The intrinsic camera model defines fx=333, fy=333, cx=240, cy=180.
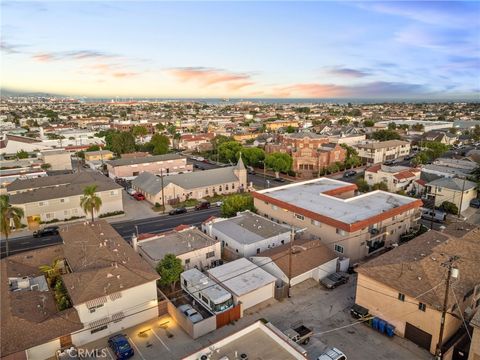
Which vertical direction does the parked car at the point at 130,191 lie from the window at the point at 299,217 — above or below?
below

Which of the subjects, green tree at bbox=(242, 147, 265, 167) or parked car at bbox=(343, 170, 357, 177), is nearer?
parked car at bbox=(343, 170, 357, 177)

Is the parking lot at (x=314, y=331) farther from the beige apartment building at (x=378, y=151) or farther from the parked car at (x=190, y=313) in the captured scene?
the beige apartment building at (x=378, y=151)

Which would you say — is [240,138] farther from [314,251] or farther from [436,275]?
[436,275]

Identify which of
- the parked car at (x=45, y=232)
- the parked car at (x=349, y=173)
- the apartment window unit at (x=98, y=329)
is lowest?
the parked car at (x=45, y=232)

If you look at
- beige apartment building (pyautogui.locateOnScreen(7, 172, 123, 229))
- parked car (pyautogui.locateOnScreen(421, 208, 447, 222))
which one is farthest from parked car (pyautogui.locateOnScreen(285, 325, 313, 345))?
beige apartment building (pyautogui.locateOnScreen(7, 172, 123, 229))

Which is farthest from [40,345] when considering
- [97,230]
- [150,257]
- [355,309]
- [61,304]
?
[355,309]

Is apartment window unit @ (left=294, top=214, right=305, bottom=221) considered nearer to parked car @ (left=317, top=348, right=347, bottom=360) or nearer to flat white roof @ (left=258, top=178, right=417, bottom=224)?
flat white roof @ (left=258, top=178, right=417, bottom=224)

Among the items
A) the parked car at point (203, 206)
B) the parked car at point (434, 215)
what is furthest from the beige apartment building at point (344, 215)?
the parked car at point (203, 206)
